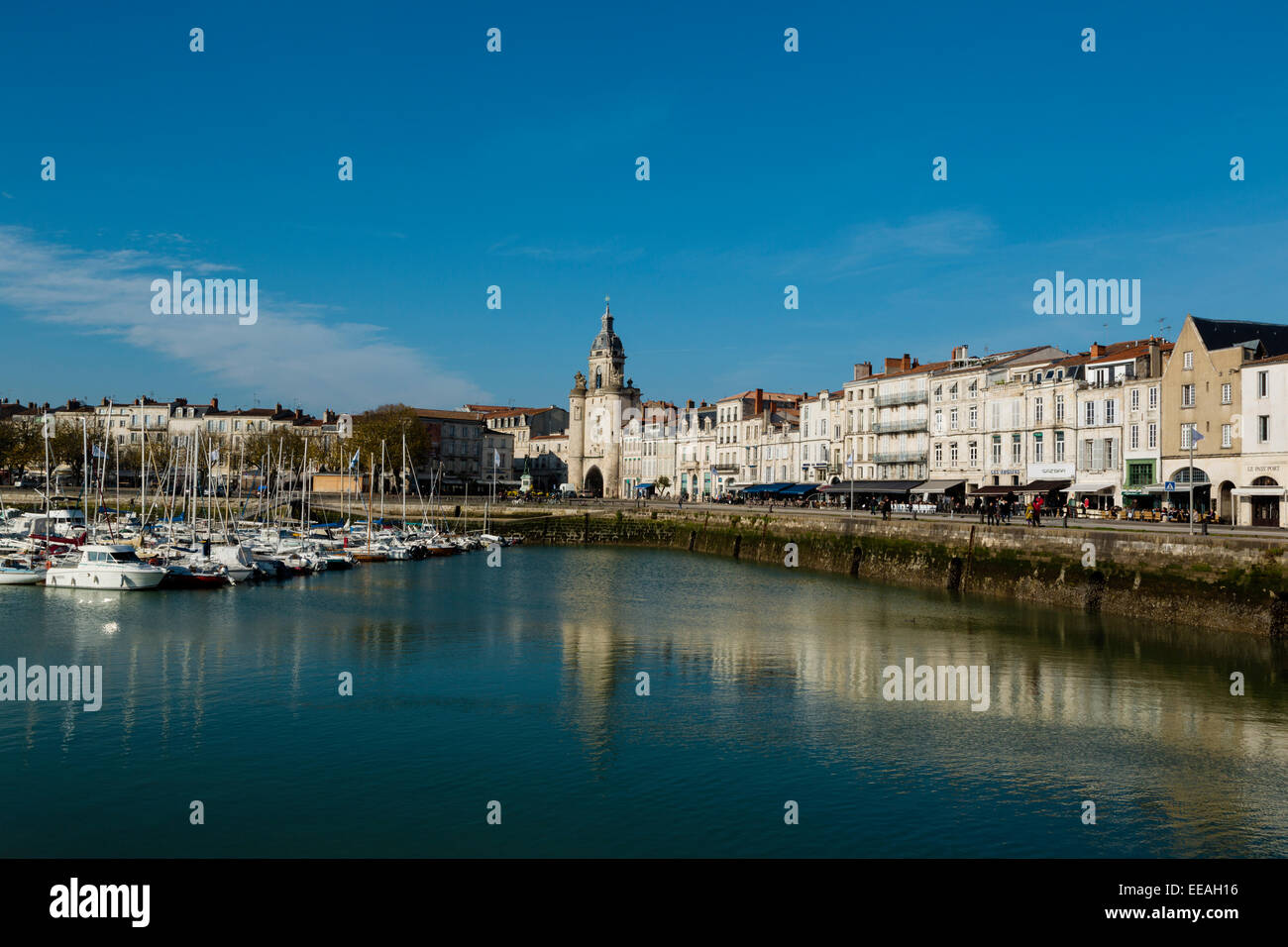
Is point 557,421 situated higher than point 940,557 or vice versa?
point 557,421

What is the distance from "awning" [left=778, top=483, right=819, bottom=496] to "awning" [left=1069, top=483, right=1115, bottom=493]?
23547mm

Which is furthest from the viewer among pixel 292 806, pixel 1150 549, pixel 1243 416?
pixel 1243 416

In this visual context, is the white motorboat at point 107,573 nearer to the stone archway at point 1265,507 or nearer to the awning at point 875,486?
the awning at point 875,486

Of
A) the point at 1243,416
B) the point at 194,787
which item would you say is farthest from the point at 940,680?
the point at 1243,416

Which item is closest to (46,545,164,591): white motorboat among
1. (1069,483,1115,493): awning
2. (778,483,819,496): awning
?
(1069,483,1115,493): awning

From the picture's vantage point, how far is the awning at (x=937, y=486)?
65062 mm

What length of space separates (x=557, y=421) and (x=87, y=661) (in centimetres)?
11850

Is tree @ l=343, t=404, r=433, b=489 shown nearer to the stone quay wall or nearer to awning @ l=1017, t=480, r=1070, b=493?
the stone quay wall

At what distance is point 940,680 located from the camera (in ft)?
82.1

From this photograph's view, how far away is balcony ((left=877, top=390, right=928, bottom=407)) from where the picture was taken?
227ft

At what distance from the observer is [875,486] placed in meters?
70.8
